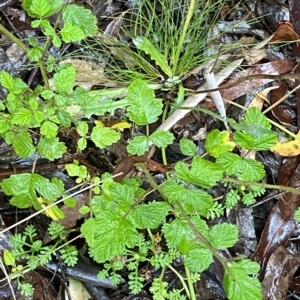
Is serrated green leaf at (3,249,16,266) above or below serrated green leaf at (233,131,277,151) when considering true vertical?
below

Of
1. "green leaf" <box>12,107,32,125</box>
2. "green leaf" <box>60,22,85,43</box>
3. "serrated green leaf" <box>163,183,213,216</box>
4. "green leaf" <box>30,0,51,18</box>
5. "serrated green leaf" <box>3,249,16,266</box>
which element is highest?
"green leaf" <box>30,0,51,18</box>

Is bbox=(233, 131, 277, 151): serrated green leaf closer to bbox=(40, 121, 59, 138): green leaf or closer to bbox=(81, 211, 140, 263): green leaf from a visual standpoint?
bbox=(81, 211, 140, 263): green leaf

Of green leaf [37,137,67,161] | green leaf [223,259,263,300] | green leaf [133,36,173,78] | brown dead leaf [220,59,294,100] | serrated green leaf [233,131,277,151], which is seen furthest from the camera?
brown dead leaf [220,59,294,100]

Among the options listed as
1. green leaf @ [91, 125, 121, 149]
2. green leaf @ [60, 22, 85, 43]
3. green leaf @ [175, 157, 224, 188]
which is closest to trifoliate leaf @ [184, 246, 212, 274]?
green leaf @ [175, 157, 224, 188]

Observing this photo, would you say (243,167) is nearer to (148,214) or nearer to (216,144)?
(216,144)

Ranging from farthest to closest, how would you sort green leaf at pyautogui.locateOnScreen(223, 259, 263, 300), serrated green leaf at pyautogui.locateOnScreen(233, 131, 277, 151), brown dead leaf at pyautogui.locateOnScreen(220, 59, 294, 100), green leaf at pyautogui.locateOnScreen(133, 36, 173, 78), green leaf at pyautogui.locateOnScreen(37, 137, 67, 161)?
brown dead leaf at pyautogui.locateOnScreen(220, 59, 294, 100)
green leaf at pyautogui.locateOnScreen(133, 36, 173, 78)
green leaf at pyautogui.locateOnScreen(37, 137, 67, 161)
serrated green leaf at pyautogui.locateOnScreen(233, 131, 277, 151)
green leaf at pyautogui.locateOnScreen(223, 259, 263, 300)

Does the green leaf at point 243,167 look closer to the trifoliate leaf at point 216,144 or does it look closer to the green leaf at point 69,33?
the trifoliate leaf at point 216,144
